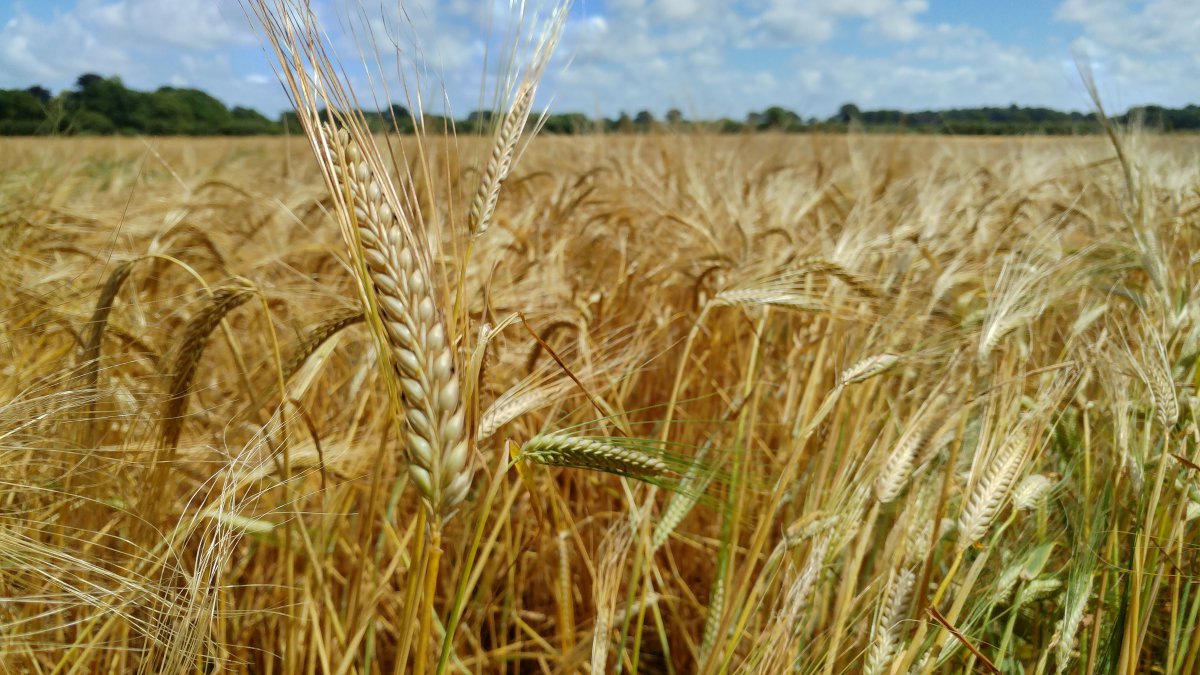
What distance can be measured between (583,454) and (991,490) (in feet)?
1.93

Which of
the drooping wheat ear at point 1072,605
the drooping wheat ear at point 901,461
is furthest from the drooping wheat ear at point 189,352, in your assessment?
the drooping wheat ear at point 1072,605

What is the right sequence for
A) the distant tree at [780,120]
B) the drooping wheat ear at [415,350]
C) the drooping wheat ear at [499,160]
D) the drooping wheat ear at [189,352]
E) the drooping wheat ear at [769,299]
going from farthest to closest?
the distant tree at [780,120]
the drooping wheat ear at [769,299]
the drooping wheat ear at [189,352]
the drooping wheat ear at [499,160]
the drooping wheat ear at [415,350]

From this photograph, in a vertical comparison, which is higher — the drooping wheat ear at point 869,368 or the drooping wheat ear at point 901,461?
the drooping wheat ear at point 869,368

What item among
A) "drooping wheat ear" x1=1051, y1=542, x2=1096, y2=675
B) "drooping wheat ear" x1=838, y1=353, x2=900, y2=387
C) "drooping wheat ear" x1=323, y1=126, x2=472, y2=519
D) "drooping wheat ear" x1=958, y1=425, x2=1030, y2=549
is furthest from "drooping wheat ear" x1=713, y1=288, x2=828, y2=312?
"drooping wheat ear" x1=323, y1=126, x2=472, y2=519

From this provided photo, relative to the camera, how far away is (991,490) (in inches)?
36.7

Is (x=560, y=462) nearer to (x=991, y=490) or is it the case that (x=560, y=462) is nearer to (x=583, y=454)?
(x=583, y=454)

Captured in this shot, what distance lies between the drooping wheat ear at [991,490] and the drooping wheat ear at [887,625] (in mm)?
103

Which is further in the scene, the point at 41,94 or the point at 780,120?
the point at 780,120

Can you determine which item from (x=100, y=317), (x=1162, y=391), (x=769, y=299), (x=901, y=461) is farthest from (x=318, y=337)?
(x=1162, y=391)

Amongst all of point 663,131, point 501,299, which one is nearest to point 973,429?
point 501,299

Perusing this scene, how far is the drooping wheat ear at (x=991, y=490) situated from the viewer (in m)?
0.91

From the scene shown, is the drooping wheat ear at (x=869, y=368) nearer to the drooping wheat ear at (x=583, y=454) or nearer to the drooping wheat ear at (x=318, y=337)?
the drooping wheat ear at (x=583, y=454)

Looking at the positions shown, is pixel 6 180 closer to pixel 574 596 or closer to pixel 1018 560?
pixel 574 596

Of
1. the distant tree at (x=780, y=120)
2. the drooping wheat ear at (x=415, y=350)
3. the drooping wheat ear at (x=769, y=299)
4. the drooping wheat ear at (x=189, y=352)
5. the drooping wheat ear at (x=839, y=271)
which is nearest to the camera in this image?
the drooping wheat ear at (x=415, y=350)
